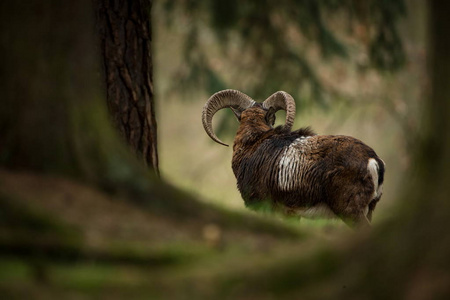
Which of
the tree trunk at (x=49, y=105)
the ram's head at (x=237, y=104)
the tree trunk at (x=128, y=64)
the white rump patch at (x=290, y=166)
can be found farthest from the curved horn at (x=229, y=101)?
the tree trunk at (x=49, y=105)

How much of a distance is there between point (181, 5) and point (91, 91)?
8.65 metres

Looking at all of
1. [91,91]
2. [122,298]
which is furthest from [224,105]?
[122,298]

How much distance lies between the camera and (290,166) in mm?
9172

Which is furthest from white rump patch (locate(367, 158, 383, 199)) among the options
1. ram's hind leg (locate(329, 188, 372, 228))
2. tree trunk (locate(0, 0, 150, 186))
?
tree trunk (locate(0, 0, 150, 186))

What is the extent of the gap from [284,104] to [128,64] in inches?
168

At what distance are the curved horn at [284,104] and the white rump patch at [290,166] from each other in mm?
800

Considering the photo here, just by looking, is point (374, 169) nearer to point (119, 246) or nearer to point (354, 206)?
point (354, 206)

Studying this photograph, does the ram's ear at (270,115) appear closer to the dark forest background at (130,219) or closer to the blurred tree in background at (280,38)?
the blurred tree in background at (280,38)

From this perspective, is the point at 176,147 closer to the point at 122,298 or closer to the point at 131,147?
the point at 131,147

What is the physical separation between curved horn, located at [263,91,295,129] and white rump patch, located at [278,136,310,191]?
80 centimetres

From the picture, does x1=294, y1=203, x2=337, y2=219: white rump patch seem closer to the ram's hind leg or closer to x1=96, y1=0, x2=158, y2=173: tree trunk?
the ram's hind leg

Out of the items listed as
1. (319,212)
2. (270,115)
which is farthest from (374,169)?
(270,115)

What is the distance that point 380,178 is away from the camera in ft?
28.5

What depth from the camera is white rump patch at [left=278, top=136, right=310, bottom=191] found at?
9094mm
